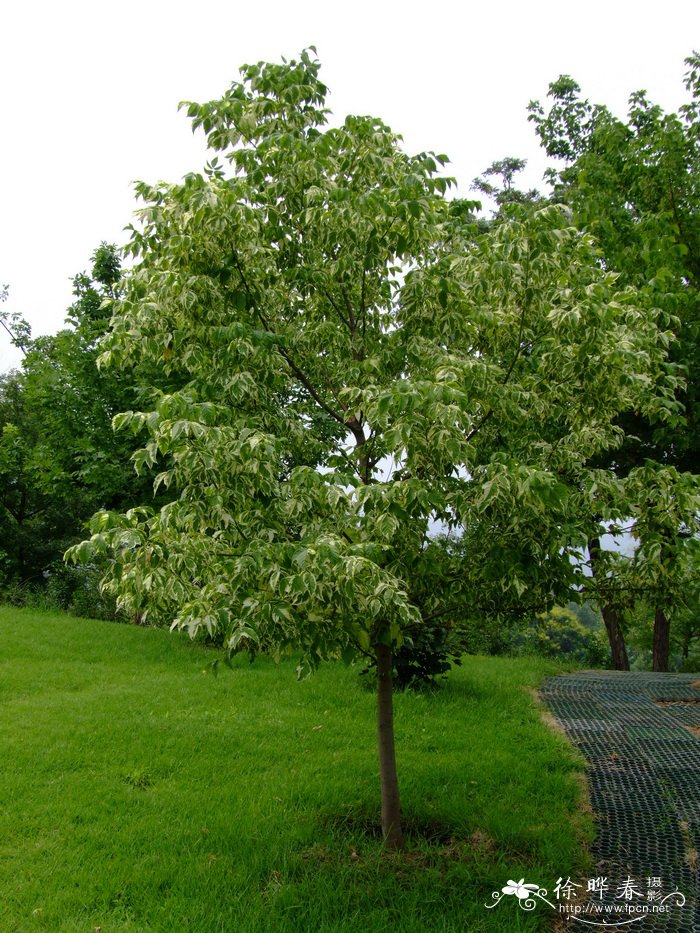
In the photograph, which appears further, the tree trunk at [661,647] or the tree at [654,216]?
the tree trunk at [661,647]

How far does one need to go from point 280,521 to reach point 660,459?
343 inches

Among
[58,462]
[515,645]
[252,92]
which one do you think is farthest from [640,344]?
[515,645]

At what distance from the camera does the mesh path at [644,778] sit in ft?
14.0

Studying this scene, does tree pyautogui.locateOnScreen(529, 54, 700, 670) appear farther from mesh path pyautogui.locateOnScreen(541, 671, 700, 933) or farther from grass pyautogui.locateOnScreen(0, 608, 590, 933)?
grass pyautogui.locateOnScreen(0, 608, 590, 933)

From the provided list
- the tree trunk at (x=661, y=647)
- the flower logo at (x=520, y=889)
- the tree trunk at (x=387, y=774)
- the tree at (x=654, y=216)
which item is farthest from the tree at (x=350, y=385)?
the tree trunk at (x=661, y=647)

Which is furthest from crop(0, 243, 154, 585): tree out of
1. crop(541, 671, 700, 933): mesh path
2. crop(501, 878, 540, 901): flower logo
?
crop(501, 878, 540, 901): flower logo

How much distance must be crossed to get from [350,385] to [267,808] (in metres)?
3.28

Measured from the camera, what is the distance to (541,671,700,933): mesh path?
4266 mm

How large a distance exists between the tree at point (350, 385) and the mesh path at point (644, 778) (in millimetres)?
1542

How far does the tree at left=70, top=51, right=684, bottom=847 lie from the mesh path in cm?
154

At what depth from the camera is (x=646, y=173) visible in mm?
9266

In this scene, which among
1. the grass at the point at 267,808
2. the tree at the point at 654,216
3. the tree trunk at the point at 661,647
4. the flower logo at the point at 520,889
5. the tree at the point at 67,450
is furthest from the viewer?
the tree trunk at the point at 661,647

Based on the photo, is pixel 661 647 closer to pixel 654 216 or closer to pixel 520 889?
pixel 654 216

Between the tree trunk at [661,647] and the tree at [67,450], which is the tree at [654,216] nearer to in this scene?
the tree trunk at [661,647]
